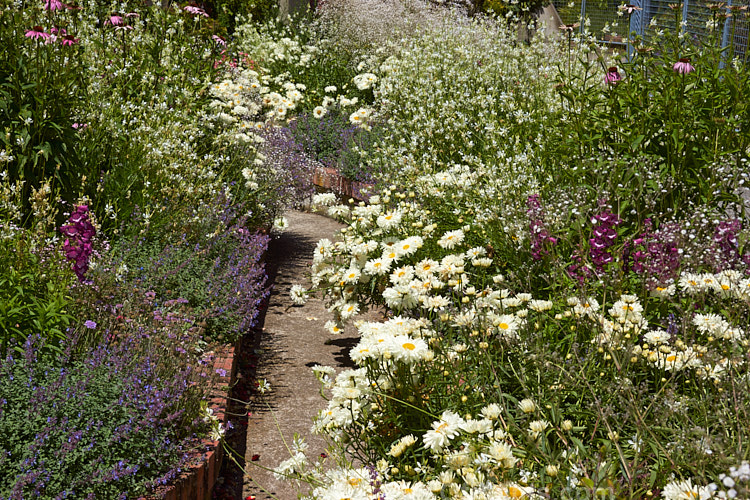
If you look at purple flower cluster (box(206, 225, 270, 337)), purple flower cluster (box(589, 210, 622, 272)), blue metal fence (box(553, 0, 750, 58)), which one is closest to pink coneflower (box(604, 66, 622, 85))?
blue metal fence (box(553, 0, 750, 58))

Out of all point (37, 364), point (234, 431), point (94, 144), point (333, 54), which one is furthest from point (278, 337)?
point (333, 54)

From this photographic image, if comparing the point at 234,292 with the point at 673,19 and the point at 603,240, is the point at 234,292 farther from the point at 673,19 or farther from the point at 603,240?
the point at 673,19

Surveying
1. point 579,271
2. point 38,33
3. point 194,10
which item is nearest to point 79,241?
point 38,33

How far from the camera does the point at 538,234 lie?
→ 3.60m

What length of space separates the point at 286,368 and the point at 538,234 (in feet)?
6.35

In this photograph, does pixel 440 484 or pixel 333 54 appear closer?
pixel 440 484

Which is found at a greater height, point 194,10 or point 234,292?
point 194,10

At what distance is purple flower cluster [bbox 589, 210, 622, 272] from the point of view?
335 cm

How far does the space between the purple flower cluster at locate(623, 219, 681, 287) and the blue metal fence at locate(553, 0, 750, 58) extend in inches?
45.8

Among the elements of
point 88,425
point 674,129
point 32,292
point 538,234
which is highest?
point 674,129

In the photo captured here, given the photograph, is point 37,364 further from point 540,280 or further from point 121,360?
point 540,280

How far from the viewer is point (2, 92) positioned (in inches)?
156

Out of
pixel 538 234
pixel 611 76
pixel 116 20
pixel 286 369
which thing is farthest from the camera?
pixel 116 20

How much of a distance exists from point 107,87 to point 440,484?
4.14m
